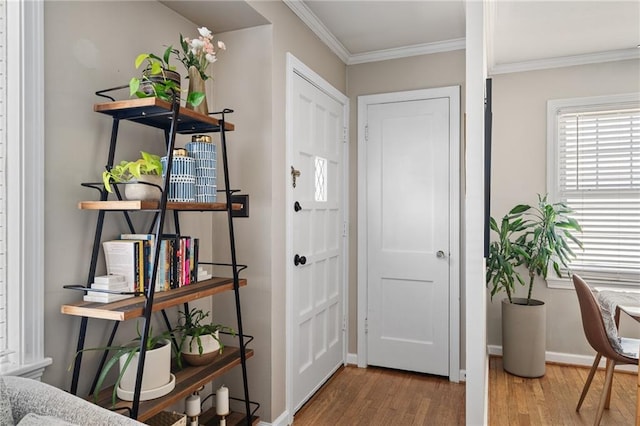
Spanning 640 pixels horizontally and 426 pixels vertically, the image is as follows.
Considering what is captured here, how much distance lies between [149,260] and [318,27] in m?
1.94

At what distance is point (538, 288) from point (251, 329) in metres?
2.55

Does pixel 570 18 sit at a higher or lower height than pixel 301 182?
higher

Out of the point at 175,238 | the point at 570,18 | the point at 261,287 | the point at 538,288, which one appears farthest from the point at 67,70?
the point at 538,288

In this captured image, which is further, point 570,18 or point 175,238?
point 570,18

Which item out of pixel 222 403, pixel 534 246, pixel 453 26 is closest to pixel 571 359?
pixel 534 246

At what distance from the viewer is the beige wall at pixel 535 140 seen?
11.4ft

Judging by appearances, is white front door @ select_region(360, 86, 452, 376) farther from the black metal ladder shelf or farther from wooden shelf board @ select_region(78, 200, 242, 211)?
wooden shelf board @ select_region(78, 200, 242, 211)

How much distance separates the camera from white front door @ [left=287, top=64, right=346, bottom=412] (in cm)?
268

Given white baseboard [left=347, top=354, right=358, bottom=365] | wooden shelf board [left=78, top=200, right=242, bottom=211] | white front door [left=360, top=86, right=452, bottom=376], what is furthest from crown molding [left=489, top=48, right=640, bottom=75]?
wooden shelf board [left=78, top=200, right=242, bottom=211]

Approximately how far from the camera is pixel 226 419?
7.45 ft

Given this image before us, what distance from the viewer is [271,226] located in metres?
2.36

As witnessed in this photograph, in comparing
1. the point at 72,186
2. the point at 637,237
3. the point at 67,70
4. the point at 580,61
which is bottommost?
the point at 637,237

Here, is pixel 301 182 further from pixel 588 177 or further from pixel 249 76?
pixel 588 177

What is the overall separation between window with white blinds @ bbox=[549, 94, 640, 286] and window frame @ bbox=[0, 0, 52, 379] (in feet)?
11.8
